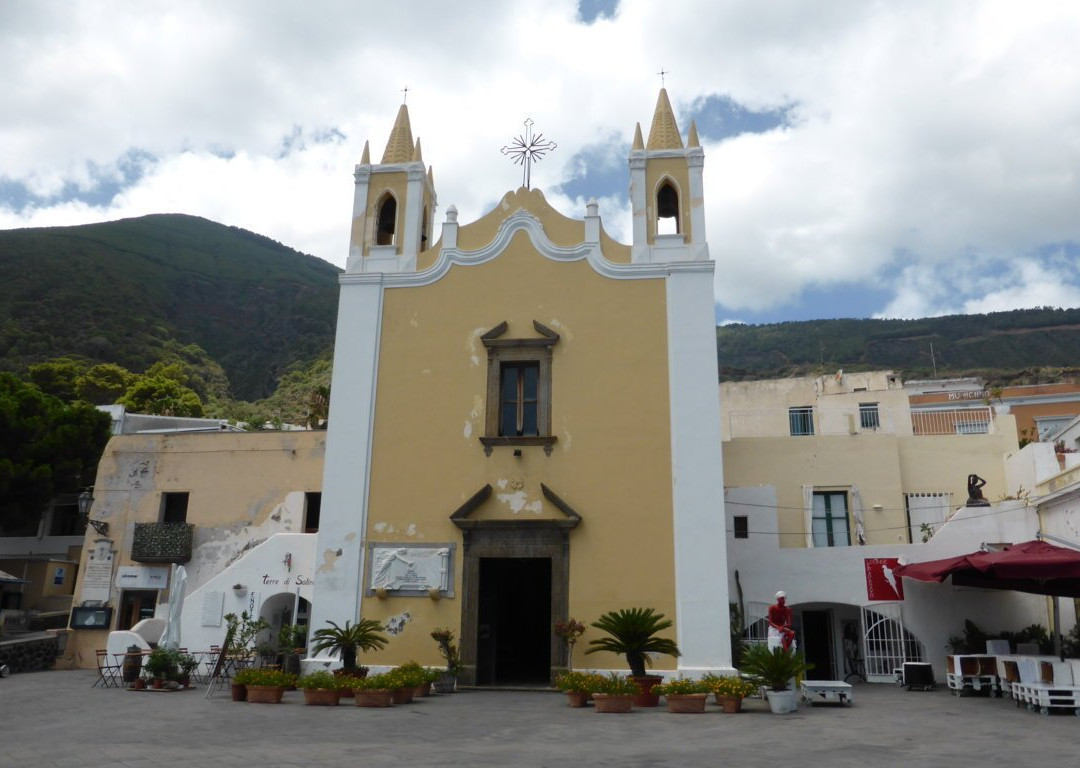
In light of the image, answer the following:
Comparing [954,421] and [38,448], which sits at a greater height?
[954,421]

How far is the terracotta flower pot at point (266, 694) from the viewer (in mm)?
13078

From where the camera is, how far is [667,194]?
18359 millimetres

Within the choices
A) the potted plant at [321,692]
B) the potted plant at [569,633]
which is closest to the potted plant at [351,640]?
the potted plant at [321,692]

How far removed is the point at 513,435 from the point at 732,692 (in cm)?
682

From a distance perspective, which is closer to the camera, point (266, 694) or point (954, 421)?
Result: point (266, 694)

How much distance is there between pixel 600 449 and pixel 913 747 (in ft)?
28.1

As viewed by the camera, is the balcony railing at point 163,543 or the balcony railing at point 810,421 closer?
the balcony railing at point 163,543

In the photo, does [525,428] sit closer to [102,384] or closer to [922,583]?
[922,583]

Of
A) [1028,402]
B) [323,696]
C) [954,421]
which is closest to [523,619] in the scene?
[323,696]

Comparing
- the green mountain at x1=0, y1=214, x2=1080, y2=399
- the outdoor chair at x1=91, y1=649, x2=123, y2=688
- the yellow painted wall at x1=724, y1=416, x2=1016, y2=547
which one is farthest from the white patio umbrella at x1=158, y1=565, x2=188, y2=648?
the green mountain at x1=0, y1=214, x2=1080, y2=399

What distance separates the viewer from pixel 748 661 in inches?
478

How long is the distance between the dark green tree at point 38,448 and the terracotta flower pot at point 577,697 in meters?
25.7

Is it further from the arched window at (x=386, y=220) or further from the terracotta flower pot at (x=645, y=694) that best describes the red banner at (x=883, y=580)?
the arched window at (x=386, y=220)

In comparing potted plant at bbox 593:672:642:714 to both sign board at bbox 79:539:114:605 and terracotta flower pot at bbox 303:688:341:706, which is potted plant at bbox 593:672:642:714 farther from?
sign board at bbox 79:539:114:605
